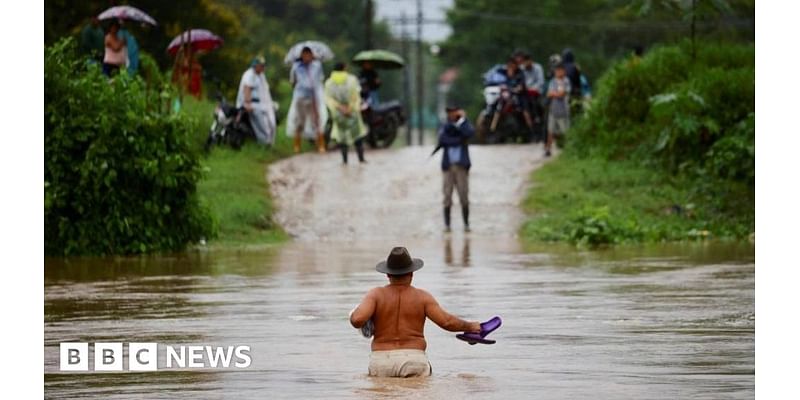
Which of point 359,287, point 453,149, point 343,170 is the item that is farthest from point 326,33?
point 359,287

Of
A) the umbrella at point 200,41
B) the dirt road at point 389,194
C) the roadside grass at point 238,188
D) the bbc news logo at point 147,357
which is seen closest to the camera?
the bbc news logo at point 147,357

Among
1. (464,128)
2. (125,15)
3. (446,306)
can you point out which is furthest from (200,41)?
(446,306)

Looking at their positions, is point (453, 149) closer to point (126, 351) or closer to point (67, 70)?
point (67, 70)

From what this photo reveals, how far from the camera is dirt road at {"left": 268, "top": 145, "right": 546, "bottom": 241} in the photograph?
2392cm

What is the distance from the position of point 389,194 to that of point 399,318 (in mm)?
15784

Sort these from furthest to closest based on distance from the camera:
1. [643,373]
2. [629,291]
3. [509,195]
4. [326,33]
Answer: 1. [326,33]
2. [509,195]
3. [629,291]
4. [643,373]

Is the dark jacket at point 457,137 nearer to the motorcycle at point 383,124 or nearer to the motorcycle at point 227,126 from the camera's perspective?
the motorcycle at point 227,126

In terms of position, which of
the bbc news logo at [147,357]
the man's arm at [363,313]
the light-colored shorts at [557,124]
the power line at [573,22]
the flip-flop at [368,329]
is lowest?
the bbc news logo at [147,357]

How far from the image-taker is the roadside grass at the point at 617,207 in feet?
73.4

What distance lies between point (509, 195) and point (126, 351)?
14.5m

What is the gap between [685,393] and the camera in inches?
403

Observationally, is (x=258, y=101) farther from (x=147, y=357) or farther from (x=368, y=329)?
(x=368, y=329)

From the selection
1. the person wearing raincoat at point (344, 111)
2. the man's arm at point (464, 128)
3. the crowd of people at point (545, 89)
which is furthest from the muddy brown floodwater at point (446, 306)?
the crowd of people at point (545, 89)

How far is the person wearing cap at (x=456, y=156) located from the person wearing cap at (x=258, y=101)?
582 centimetres
